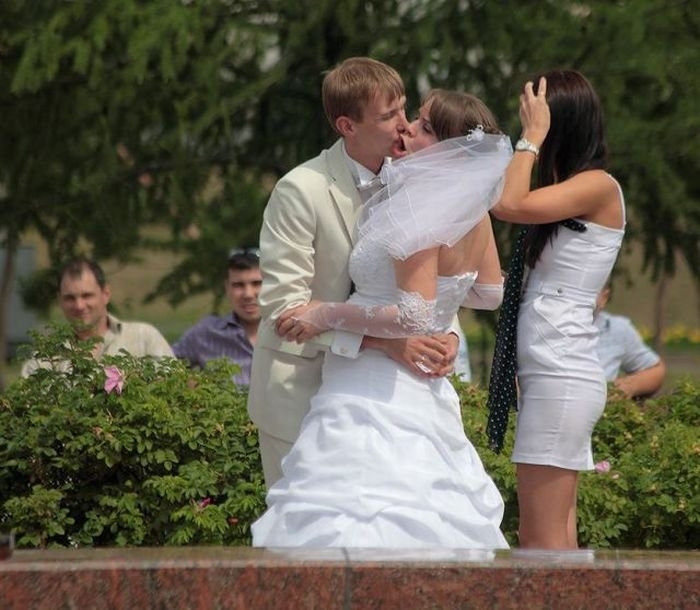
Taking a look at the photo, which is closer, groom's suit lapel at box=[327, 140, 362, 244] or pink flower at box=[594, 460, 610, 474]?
groom's suit lapel at box=[327, 140, 362, 244]

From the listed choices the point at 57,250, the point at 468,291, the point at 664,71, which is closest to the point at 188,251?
the point at 57,250

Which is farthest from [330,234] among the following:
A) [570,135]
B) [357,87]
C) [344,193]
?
[570,135]

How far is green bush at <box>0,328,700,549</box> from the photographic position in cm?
611

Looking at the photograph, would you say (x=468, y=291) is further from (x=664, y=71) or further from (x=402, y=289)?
(x=664, y=71)

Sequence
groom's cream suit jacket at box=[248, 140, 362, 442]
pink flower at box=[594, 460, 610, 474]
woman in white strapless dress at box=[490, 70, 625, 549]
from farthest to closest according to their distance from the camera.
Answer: pink flower at box=[594, 460, 610, 474], woman in white strapless dress at box=[490, 70, 625, 549], groom's cream suit jacket at box=[248, 140, 362, 442]

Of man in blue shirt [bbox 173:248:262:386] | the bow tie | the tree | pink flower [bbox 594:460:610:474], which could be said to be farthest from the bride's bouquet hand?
the tree

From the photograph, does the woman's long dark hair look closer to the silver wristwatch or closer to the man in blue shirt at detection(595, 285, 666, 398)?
the silver wristwatch

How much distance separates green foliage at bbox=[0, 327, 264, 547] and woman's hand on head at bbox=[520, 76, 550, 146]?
1.79 metres

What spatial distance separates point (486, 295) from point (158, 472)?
5.52 ft

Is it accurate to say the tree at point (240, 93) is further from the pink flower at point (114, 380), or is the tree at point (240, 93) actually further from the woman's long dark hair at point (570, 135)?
the woman's long dark hair at point (570, 135)

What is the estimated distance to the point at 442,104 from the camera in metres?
4.95

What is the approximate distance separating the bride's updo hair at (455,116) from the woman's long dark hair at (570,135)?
1.20ft

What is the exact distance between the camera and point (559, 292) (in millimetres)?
5227

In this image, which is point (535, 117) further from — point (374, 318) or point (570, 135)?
point (374, 318)
